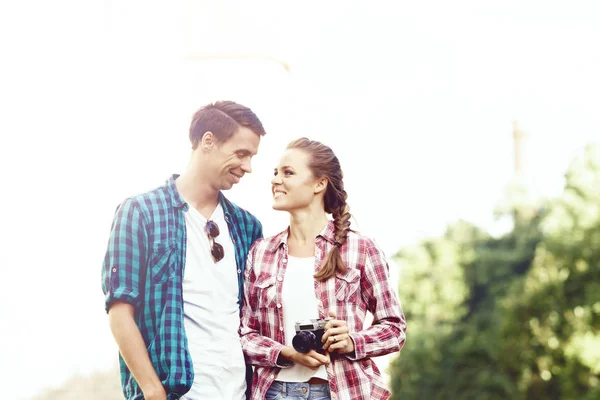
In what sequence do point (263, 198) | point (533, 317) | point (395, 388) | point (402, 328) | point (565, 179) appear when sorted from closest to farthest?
point (402, 328) → point (263, 198) → point (565, 179) → point (533, 317) → point (395, 388)

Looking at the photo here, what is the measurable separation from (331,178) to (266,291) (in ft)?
1.65

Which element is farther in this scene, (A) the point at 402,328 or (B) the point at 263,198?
(B) the point at 263,198

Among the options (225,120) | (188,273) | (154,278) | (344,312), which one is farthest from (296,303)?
(225,120)

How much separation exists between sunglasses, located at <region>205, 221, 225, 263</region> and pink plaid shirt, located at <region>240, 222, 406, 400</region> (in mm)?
158

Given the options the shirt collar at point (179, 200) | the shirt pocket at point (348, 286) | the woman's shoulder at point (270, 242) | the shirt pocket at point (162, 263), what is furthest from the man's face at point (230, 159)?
the shirt pocket at point (348, 286)

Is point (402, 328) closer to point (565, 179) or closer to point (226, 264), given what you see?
point (226, 264)

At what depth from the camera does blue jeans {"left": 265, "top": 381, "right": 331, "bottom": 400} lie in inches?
116

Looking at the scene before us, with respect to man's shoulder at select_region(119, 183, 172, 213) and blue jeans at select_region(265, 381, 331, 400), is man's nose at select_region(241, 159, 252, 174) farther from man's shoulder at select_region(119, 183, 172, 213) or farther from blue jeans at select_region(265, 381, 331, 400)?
blue jeans at select_region(265, 381, 331, 400)

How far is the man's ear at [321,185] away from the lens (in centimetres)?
323

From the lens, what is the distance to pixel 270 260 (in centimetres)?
314

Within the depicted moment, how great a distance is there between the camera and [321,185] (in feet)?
10.6

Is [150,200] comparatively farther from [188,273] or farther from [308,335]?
[308,335]

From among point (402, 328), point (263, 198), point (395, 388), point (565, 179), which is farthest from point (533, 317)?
point (402, 328)

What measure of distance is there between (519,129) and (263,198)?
39597mm
